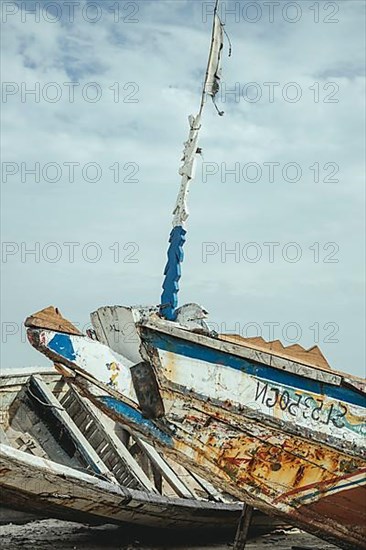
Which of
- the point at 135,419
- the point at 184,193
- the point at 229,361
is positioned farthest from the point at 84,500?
the point at 184,193

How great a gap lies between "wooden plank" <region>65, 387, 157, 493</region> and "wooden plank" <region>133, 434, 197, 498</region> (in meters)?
0.19

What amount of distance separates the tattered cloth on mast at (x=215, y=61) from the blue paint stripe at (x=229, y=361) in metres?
3.02

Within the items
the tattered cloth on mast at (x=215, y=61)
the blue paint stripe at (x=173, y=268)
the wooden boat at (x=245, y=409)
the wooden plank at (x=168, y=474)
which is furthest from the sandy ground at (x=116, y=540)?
the tattered cloth on mast at (x=215, y=61)

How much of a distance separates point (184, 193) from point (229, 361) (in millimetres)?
2124

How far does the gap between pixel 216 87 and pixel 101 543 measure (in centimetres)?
512

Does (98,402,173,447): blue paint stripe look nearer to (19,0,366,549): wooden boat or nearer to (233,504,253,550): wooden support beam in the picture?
(19,0,366,549): wooden boat

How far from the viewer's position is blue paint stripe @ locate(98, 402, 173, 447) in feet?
24.3

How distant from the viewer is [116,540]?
9.42 meters

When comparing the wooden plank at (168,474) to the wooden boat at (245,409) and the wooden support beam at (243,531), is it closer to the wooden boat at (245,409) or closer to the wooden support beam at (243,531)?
the wooden support beam at (243,531)

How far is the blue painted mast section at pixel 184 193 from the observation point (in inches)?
328

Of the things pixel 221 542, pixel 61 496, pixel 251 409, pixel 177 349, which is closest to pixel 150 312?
pixel 177 349

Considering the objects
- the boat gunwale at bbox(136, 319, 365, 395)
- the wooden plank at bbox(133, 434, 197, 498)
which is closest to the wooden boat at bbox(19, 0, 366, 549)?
the boat gunwale at bbox(136, 319, 365, 395)

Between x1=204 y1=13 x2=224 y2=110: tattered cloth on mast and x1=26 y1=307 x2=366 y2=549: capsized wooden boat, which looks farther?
x1=204 y1=13 x2=224 y2=110: tattered cloth on mast

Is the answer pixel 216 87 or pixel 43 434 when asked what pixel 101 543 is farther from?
pixel 216 87
